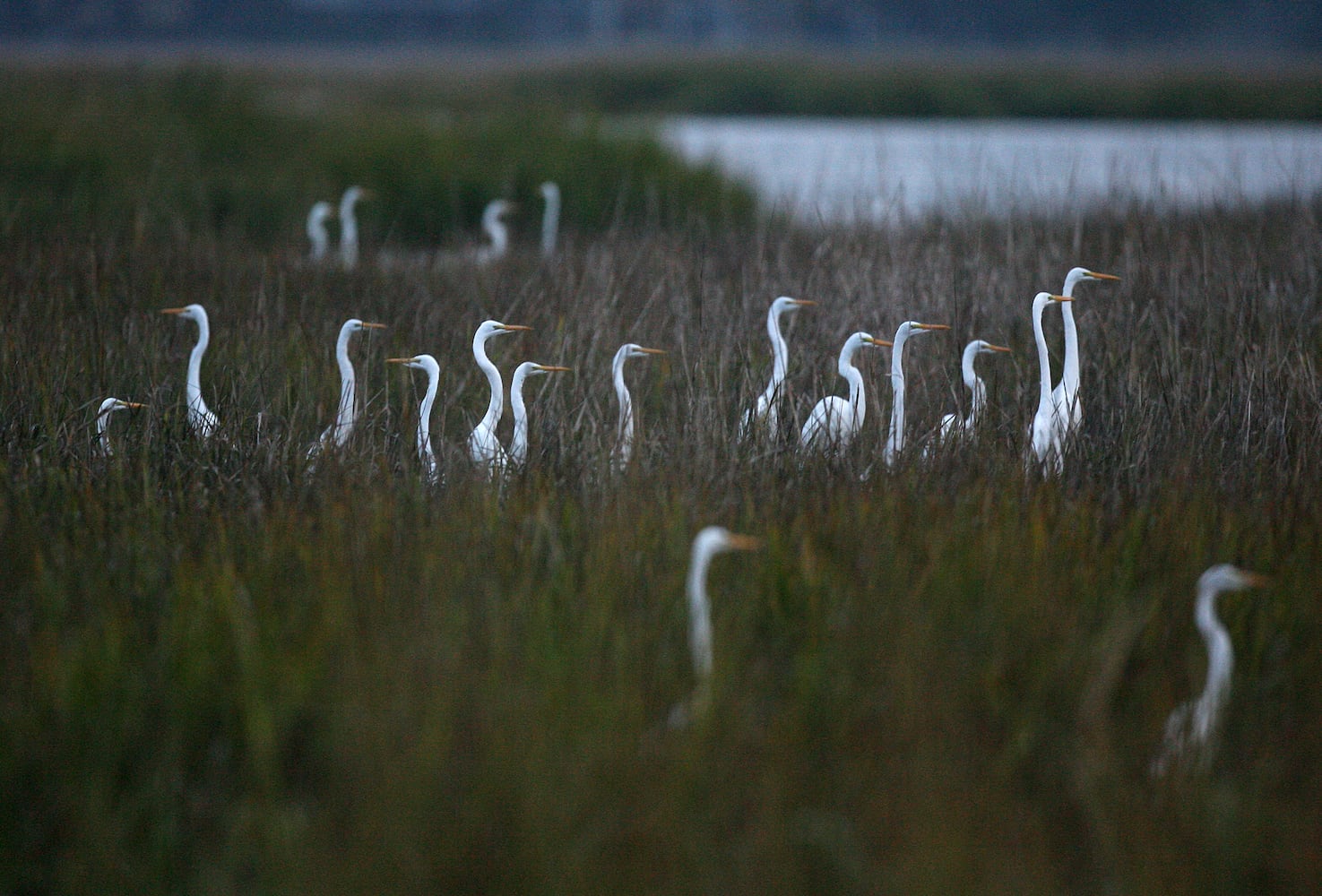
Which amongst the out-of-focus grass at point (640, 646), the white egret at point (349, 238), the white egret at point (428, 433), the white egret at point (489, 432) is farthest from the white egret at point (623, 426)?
the white egret at point (349, 238)

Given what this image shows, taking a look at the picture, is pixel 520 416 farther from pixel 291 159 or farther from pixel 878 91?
pixel 878 91

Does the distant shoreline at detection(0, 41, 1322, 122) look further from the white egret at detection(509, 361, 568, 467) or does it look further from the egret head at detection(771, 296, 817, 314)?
the white egret at detection(509, 361, 568, 467)

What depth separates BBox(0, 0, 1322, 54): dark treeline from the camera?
170 ft

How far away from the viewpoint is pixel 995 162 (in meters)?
12.3

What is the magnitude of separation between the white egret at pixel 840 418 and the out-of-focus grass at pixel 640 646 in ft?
0.43

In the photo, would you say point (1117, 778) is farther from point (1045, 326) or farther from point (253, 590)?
point (1045, 326)

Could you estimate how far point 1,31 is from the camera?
163ft

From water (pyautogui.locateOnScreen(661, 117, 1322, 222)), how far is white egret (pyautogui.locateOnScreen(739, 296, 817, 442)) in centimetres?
138

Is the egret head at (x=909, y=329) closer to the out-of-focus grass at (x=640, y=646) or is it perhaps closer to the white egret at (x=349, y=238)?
the out-of-focus grass at (x=640, y=646)

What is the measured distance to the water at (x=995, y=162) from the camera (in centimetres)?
812

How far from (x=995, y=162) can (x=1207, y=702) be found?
10.3 m

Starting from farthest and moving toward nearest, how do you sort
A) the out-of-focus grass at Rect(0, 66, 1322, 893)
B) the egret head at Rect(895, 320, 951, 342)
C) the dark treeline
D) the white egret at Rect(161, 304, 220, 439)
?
the dark treeline → the egret head at Rect(895, 320, 951, 342) → the white egret at Rect(161, 304, 220, 439) → the out-of-focus grass at Rect(0, 66, 1322, 893)

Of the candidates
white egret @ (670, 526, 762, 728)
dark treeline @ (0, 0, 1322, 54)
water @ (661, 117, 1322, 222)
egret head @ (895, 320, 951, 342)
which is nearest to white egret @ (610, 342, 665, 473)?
egret head @ (895, 320, 951, 342)

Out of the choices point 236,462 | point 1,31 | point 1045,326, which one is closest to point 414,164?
point 1045,326
